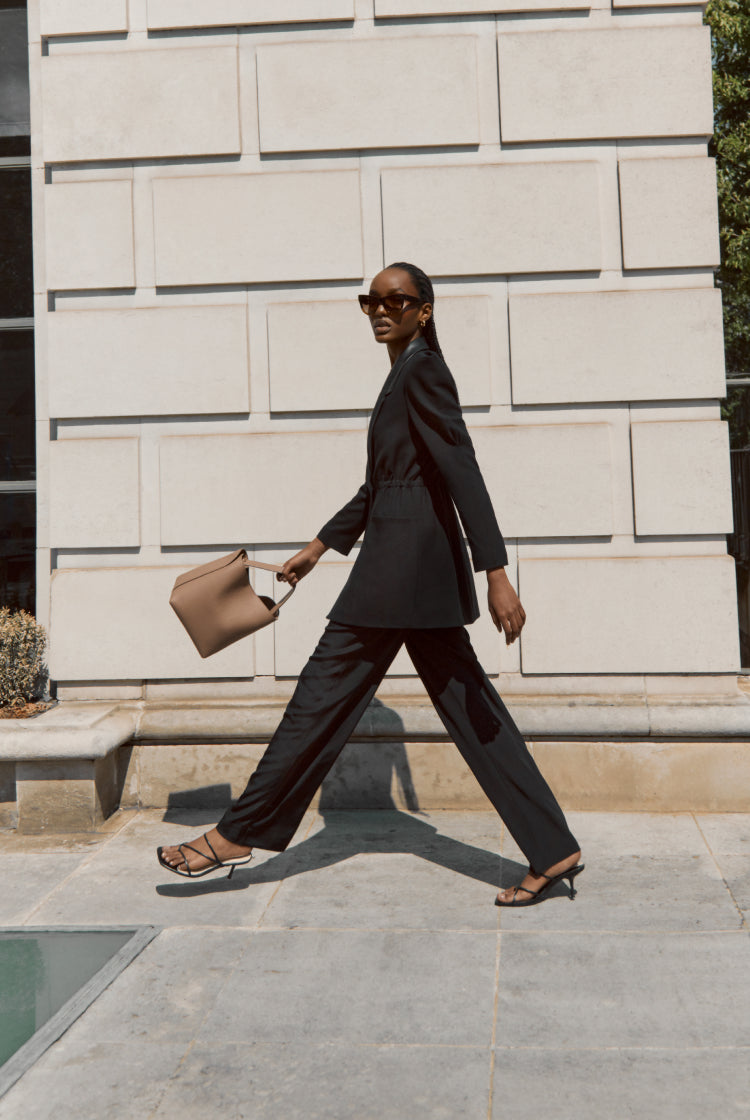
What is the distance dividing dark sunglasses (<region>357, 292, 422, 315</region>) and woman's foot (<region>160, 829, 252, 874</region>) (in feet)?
6.22

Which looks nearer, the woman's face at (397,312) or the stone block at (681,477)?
the woman's face at (397,312)

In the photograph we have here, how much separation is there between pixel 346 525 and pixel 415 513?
0.41 metres

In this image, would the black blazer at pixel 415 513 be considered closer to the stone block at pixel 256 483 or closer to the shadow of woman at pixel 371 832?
the shadow of woman at pixel 371 832

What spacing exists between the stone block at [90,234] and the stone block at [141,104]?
0.16m

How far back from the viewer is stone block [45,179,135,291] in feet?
17.4

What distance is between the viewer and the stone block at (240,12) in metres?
5.16

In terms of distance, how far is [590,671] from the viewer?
5129 millimetres

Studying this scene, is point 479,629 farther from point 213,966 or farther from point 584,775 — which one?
point 213,966

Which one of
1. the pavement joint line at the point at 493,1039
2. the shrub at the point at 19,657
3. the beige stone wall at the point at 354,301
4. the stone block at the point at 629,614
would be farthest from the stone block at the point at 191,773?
the pavement joint line at the point at 493,1039

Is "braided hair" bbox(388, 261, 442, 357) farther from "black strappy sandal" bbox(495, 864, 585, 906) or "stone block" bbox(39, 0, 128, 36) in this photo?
"stone block" bbox(39, 0, 128, 36)

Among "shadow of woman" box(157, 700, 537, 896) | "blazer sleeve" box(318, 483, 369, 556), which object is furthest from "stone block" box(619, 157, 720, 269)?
"shadow of woman" box(157, 700, 537, 896)

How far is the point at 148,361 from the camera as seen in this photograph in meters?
5.29

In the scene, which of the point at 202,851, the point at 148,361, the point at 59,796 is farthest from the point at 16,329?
the point at 202,851

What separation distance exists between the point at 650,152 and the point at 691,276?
1.95 ft
